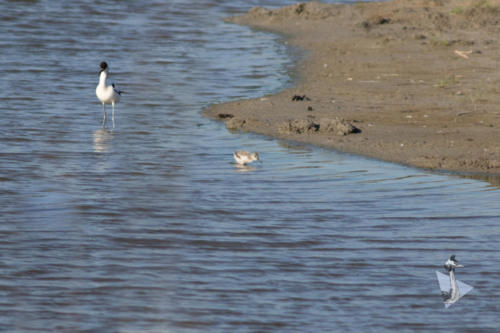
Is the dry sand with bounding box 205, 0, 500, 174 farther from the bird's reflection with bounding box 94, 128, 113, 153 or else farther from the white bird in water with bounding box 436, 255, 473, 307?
the white bird in water with bounding box 436, 255, 473, 307

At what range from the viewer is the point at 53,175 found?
11.0 metres

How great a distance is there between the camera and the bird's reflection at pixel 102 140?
42.0 feet

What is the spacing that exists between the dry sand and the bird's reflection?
6.27 ft

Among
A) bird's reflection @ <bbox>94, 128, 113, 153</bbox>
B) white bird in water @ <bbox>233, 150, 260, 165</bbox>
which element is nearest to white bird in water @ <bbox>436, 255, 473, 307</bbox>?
white bird in water @ <bbox>233, 150, 260, 165</bbox>

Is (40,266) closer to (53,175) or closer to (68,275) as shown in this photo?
(68,275)

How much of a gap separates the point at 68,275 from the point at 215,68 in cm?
1485

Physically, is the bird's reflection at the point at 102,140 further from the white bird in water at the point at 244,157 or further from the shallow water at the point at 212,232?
the white bird in water at the point at 244,157

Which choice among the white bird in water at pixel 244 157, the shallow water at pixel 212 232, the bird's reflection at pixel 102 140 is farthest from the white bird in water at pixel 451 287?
the bird's reflection at pixel 102 140

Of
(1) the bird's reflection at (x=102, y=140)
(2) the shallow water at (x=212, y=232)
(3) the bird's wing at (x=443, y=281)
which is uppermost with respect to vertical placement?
(3) the bird's wing at (x=443, y=281)

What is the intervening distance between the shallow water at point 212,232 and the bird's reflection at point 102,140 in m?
0.07

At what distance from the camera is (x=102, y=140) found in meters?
13.4

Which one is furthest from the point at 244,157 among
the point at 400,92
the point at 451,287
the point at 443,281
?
the point at 451,287

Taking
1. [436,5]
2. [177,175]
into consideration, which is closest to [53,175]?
[177,175]

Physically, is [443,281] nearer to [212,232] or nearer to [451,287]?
[451,287]
